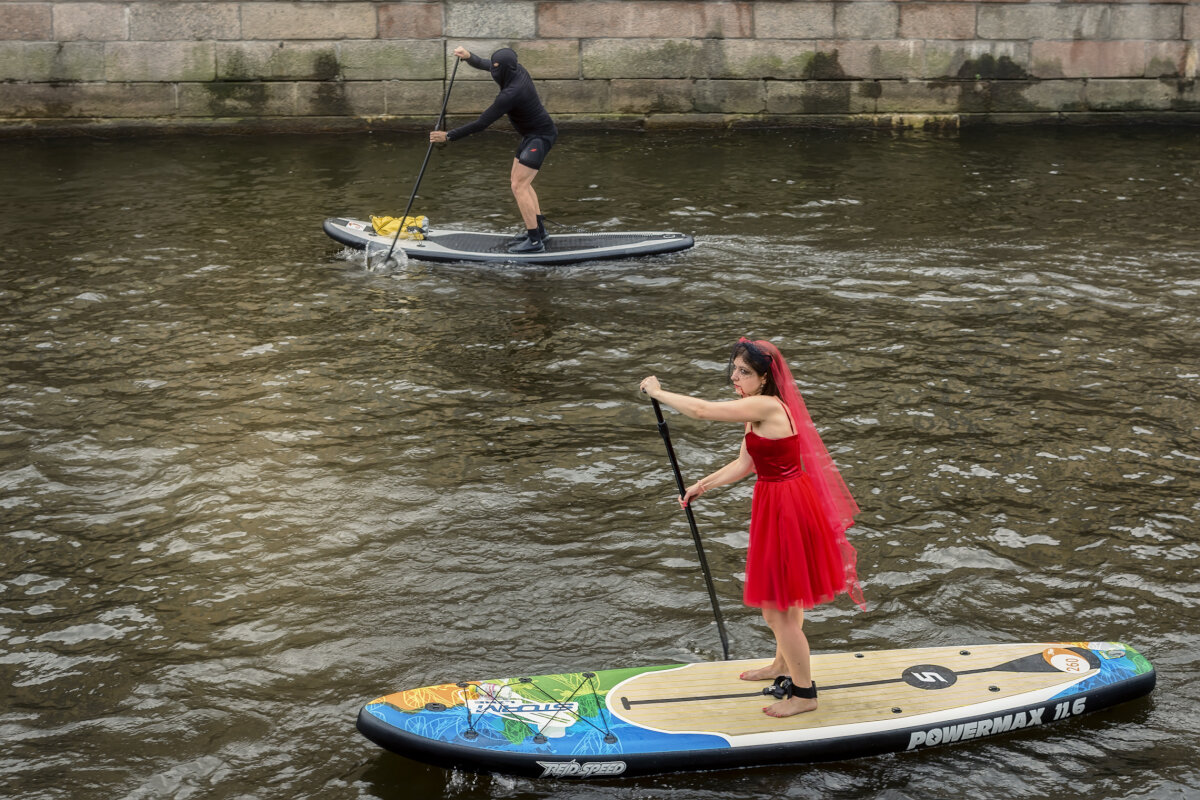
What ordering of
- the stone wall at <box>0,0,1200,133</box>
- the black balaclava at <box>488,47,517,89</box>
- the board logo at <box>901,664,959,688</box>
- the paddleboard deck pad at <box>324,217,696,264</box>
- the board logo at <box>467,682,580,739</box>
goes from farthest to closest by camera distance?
1. the stone wall at <box>0,0,1200,133</box>
2. the paddleboard deck pad at <box>324,217,696,264</box>
3. the black balaclava at <box>488,47,517,89</box>
4. the board logo at <box>901,664,959,688</box>
5. the board logo at <box>467,682,580,739</box>

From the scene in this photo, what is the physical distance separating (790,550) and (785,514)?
140 mm

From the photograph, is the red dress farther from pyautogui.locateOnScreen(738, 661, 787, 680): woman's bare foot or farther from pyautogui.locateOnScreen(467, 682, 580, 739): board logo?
pyautogui.locateOnScreen(467, 682, 580, 739): board logo

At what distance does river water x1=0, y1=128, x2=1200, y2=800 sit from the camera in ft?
15.9

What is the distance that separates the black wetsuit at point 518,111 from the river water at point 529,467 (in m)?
1.09

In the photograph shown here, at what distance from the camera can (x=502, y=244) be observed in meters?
11.4

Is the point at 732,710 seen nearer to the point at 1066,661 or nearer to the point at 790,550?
the point at 790,550

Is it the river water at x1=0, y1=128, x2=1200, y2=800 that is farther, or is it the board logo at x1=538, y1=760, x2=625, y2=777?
the river water at x1=0, y1=128, x2=1200, y2=800

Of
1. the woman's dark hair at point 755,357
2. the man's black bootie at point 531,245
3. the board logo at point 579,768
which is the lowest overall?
the board logo at point 579,768

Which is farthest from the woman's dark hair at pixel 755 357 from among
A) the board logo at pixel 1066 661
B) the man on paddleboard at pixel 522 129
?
the man on paddleboard at pixel 522 129

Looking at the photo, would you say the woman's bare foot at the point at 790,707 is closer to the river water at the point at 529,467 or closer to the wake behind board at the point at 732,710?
the wake behind board at the point at 732,710

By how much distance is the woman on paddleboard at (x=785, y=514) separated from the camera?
4621 millimetres

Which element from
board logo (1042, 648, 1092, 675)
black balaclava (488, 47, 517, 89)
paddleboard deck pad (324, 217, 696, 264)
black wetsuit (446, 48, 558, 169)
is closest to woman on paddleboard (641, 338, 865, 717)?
board logo (1042, 648, 1092, 675)

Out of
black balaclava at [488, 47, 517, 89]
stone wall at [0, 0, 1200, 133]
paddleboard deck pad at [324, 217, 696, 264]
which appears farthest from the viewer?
stone wall at [0, 0, 1200, 133]

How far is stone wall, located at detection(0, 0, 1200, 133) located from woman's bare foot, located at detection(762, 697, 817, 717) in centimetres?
1354
